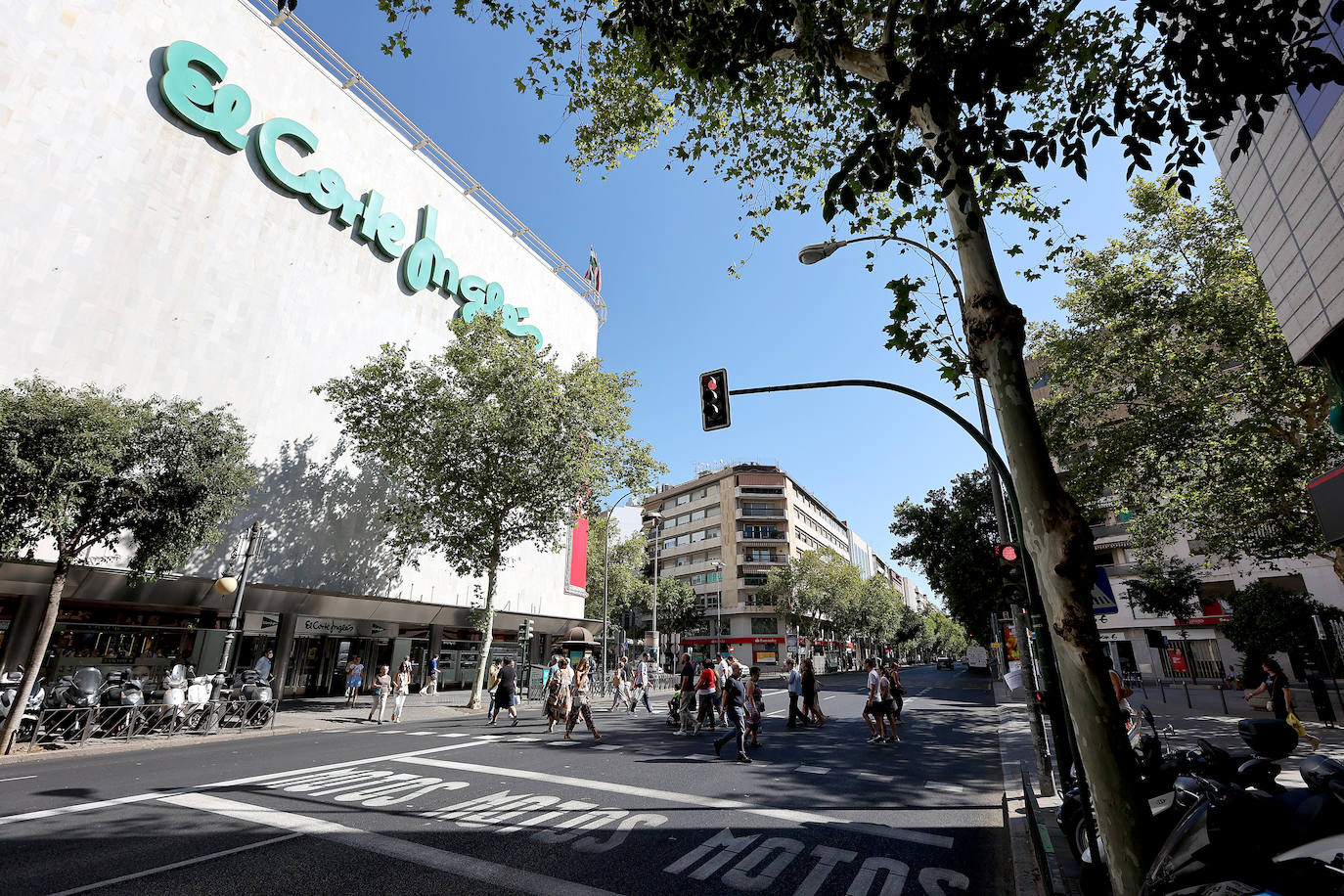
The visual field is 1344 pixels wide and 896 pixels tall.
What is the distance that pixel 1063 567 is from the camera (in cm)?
370

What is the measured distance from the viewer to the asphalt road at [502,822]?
15.6 ft

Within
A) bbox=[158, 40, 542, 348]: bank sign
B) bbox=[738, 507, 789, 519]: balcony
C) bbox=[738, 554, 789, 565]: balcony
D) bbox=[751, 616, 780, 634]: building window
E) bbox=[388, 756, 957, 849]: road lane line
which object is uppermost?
bbox=[158, 40, 542, 348]: bank sign

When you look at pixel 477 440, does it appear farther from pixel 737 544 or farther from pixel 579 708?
pixel 737 544

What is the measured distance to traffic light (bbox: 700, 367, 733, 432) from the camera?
9125 millimetres

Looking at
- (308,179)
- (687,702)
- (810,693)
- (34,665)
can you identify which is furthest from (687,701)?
(308,179)

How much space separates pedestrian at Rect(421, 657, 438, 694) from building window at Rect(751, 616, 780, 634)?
119ft

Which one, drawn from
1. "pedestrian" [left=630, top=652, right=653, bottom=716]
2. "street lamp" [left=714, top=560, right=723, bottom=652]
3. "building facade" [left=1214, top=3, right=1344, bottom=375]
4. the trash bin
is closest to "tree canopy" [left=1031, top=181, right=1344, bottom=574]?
the trash bin

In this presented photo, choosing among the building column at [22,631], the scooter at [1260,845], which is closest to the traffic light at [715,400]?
the scooter at [1260,845]

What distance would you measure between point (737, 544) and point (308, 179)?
1877 inches

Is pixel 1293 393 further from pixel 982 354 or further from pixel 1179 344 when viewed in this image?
pixel 982 354

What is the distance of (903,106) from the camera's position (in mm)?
4078

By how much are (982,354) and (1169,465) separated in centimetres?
1631

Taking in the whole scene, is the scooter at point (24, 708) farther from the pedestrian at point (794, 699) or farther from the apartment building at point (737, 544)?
the apartment building at point (737, 544)

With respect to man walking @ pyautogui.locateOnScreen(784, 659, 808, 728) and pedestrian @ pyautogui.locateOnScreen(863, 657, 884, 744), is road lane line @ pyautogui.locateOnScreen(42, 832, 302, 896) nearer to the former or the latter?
pedestrian @ pyautogui.locateOnScreen(863, 657, 884, 744)
